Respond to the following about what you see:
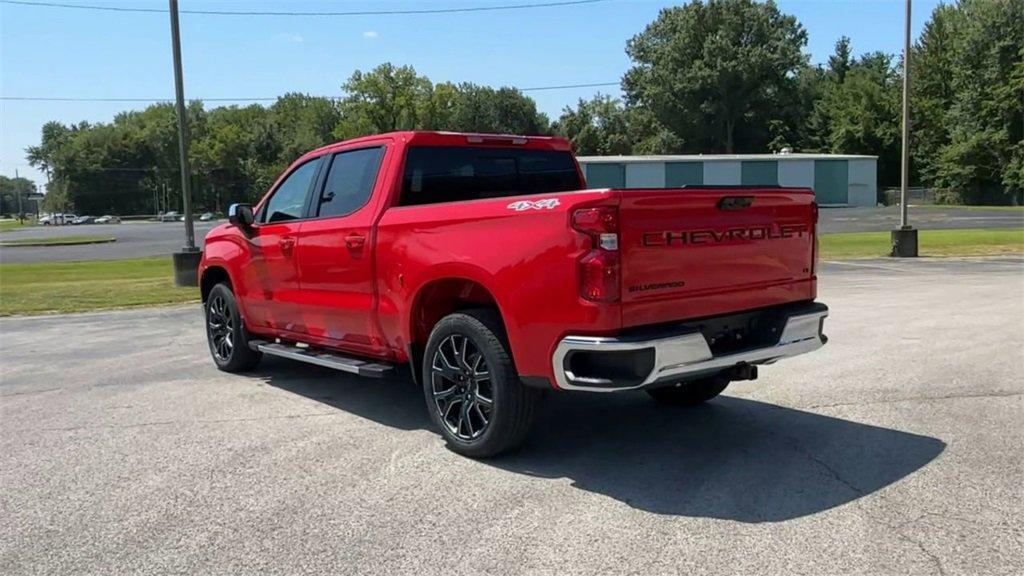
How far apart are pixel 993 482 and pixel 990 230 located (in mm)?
31464

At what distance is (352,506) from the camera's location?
172 inches

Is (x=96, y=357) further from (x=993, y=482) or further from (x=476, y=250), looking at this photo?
(x=993, y=482)

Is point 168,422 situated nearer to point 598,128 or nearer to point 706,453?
point 706,453

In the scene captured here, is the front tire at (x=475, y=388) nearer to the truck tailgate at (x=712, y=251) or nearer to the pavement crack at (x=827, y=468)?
the truck tailgate at (x=712, y=251)

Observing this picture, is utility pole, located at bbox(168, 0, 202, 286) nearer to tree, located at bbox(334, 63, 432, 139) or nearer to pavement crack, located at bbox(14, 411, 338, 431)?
pavement crack, located at bbox(14, 411, 338, 431)

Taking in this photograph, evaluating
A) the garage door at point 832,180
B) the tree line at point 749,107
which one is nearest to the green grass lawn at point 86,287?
the garage door at point 832,180

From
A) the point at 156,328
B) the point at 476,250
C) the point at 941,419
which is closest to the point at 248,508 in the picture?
the point at 476,250

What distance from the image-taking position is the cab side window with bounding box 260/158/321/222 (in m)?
6.88

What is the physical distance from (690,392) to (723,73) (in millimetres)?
77779

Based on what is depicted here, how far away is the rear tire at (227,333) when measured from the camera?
7750 mm

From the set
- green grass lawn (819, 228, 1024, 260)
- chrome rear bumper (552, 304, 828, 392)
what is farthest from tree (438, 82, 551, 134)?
chrome rear bumper (552, 304, 828, 392)

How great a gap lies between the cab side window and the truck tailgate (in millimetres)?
3403

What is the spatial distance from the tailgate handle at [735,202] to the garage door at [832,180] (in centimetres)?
6506

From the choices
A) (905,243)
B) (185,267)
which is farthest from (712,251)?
(905,243)
